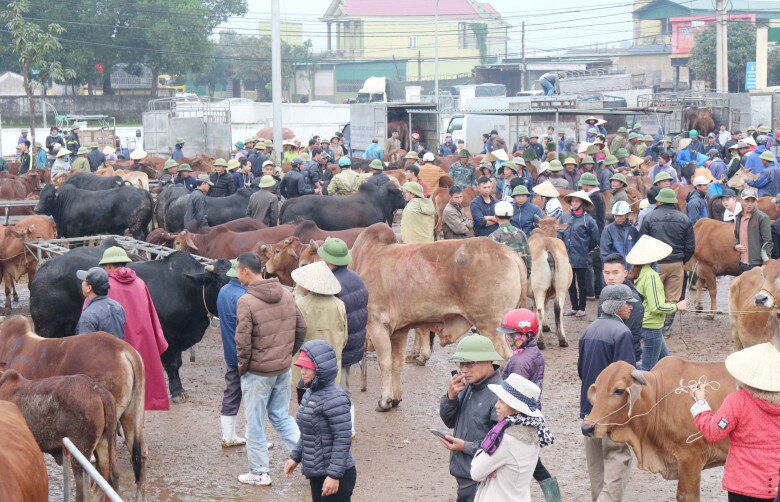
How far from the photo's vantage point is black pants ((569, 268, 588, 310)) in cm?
1370

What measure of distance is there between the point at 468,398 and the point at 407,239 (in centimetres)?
747

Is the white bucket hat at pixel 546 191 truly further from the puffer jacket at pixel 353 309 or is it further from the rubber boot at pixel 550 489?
the rubber boot at pixel 550 489

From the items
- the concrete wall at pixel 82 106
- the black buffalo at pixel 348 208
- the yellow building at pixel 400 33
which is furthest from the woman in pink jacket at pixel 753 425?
the yellow building at pixel 400 33

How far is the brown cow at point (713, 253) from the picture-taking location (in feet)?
43.4

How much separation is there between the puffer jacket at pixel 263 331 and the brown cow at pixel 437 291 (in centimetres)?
211

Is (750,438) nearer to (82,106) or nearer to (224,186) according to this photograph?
(224,186)

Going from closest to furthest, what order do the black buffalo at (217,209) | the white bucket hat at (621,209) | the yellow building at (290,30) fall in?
the white bucket hat at (621,209), the black buffalo at (217,209), the yellow building at (290,30)

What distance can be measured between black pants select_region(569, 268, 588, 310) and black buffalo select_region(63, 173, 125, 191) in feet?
28.2

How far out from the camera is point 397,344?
34.4 ft

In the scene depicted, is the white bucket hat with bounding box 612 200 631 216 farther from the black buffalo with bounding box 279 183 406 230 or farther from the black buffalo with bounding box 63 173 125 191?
the black buffalo with bounding box 63 173 125 191

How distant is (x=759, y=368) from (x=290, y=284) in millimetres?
7679

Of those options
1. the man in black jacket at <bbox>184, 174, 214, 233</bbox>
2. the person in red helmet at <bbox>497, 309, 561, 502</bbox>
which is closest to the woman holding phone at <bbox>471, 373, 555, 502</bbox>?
the person in red helmet at <bbox>497, 309, 561, 502</bbox>

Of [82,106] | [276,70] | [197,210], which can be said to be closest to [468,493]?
[197,210]

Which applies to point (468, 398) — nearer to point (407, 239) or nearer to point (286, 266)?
point (286, 266)
